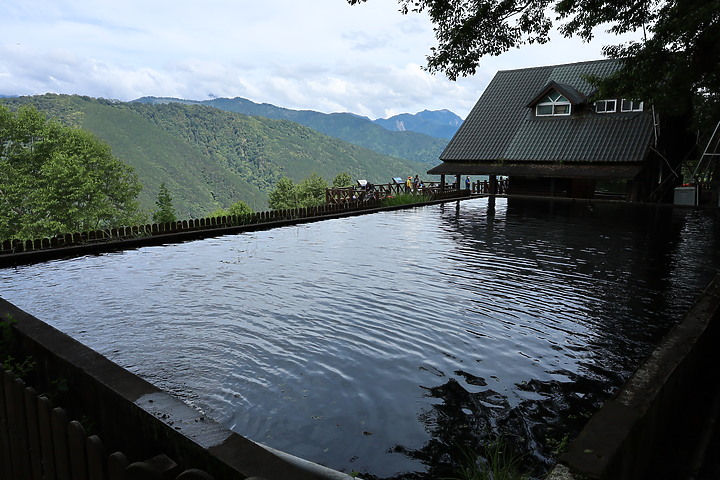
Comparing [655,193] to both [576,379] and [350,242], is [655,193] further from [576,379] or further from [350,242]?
[576,379]

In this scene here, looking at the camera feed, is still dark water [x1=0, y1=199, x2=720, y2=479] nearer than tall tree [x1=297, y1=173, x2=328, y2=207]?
Yes

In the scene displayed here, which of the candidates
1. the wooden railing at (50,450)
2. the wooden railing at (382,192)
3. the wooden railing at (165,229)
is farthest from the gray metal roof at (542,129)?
the wooden railing at (50,450)

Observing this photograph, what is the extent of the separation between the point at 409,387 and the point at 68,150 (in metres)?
48.3

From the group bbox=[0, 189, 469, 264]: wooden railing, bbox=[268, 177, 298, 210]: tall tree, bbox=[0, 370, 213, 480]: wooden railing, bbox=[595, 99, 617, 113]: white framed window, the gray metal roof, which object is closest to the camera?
bbox=[0, 370, 213, 480]: wooden railing

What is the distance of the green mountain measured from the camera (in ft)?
381

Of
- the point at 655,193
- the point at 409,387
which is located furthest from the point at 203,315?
the point at 655,193

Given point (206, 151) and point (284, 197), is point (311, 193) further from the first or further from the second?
point (206, 151)

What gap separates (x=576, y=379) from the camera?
16.6ft

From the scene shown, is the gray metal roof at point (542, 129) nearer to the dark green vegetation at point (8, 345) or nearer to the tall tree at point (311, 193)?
the dark green vegetation at point (8, 345)

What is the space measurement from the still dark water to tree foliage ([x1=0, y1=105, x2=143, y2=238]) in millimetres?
32741

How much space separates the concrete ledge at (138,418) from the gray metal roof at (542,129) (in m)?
29.0

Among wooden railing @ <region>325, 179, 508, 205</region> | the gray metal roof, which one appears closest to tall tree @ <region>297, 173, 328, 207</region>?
the gray metal roof

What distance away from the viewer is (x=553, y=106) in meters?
33.4

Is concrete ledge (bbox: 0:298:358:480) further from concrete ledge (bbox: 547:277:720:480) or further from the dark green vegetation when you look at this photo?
concrete ledge (bbox: 547:277:720:480)
